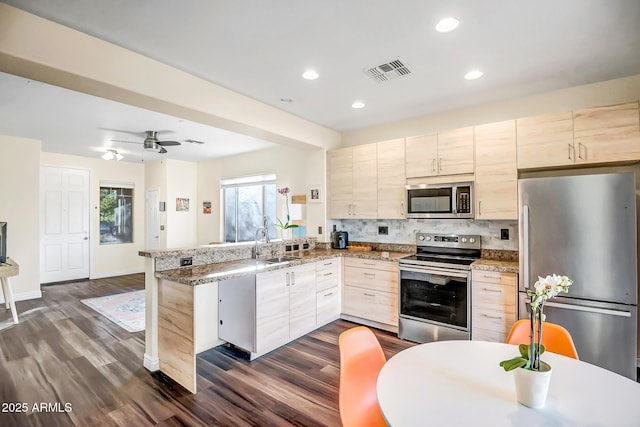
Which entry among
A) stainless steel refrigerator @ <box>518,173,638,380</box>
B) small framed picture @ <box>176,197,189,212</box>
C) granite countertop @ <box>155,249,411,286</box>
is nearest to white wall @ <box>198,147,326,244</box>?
small framed picture @ <box>176,197,189,212</box>

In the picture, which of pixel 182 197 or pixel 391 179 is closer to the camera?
pixel 391 179

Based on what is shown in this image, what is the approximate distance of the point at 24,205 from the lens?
5191mm

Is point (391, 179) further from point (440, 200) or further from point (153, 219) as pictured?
point (153, 219)

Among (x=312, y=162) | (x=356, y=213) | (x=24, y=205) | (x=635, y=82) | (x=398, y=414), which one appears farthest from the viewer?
(x=24, y=205)

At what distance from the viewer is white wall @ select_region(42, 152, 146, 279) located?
671 cm

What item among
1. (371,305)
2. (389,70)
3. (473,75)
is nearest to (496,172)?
(473,75)

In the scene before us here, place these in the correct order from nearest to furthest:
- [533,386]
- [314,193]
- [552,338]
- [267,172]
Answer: [533,386], [552,338], [314,193], [267,172]

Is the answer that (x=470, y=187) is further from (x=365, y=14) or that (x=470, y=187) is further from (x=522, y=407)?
(x=522, y=407)

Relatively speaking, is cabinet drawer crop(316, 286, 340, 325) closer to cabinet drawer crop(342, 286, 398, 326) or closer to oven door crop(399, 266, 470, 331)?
cabinet drawer crop(342, 286, 398, 326)

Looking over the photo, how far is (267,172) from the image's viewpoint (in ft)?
19.8

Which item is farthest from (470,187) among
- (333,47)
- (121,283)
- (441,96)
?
(121,283)

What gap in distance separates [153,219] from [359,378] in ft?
24.4

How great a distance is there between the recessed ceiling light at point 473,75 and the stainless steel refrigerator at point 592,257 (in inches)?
43.4

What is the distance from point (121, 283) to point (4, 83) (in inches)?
180
